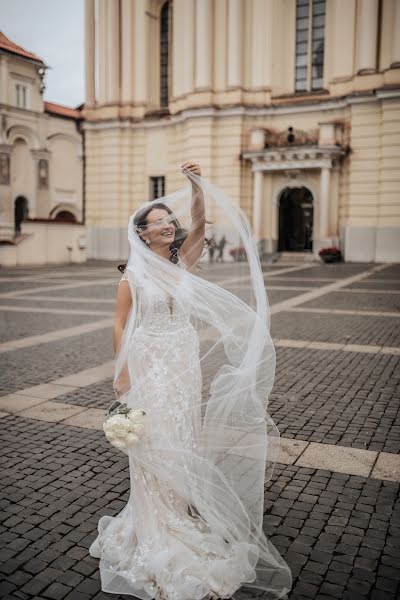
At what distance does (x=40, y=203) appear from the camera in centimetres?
3469

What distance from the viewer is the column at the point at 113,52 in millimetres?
32219

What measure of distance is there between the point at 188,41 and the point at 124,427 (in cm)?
3005

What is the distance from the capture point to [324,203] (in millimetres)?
26828

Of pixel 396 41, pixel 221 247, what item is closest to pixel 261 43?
pixel 396 41

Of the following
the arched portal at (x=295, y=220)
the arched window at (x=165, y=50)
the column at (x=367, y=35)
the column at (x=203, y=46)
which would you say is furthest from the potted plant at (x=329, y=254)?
the arched window at (x=165, y=50)

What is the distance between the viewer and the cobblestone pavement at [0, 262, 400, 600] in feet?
10.0

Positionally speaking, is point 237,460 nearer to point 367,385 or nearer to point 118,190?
point 367,385

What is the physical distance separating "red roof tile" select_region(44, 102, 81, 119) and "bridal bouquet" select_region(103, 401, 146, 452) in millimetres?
34166

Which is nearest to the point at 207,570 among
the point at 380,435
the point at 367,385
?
the point at 380,435

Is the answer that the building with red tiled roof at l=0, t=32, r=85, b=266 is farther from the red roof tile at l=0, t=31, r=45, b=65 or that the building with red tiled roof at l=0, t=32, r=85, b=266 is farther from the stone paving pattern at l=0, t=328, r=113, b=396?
the stone paving pattern at l=0, t=328, r=113, b=396

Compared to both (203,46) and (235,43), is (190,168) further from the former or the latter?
(203,46)

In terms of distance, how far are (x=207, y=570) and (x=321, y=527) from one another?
957 mm

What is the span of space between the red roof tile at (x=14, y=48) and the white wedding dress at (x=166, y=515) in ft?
108

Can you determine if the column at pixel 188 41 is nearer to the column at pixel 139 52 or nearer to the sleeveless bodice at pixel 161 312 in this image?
the column at pixel 139 52
